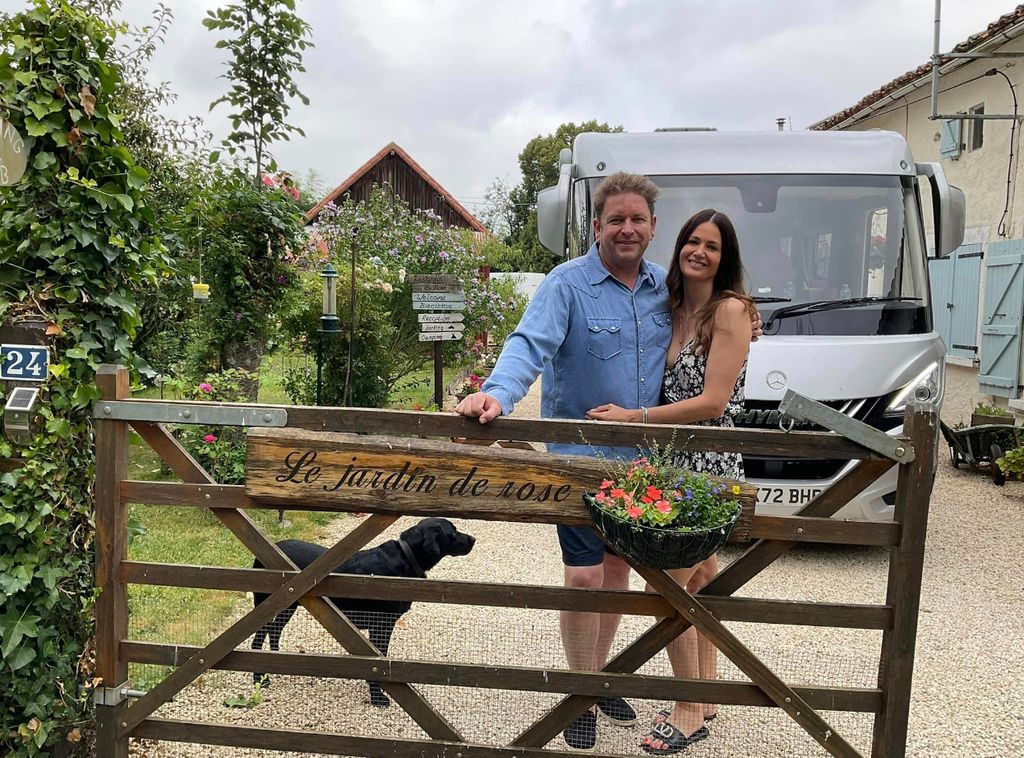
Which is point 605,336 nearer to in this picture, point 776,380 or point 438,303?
point 776,380

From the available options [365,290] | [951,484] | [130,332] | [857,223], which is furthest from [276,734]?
[951,484]

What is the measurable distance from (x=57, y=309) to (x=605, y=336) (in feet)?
5.96

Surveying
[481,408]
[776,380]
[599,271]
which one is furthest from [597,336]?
[776,380]

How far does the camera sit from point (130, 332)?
9.29 ft

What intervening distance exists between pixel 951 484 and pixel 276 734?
761cm

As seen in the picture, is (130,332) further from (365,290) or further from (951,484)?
(951,484)

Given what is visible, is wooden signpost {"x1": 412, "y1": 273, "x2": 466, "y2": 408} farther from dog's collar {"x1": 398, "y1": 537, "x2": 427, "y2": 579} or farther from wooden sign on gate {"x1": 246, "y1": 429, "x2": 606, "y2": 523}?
wooden sign on gate {"x1": 246, "y1": 429, "x2": 606, "y2": 523}

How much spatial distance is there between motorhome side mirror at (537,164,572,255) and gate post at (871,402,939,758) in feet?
12.9

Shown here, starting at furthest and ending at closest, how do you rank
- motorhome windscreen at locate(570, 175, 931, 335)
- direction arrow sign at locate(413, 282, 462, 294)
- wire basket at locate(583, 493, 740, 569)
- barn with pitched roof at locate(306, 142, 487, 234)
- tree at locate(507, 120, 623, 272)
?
tree at locate(507, 120, 623, 272) < barn with pitched roof at locate(306, 142, 487, 234) < direction arrow sign at locate(413, 282, 462, 294) < motorhome windscreen at locate(570, 175, 931, 335) < wire basket at locate(583, 493, 740, 569)

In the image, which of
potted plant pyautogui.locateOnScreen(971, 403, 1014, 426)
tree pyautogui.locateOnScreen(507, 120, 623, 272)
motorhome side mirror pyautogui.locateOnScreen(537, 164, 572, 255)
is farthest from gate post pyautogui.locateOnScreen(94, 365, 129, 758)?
tree pyautogui.locateOnScreen(507, 120, 623, 272)

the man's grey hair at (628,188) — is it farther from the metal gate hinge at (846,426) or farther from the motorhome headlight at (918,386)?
the motorhome headlight at (918,386)

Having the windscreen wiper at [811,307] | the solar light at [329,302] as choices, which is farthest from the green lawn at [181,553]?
the windscreen wiper at [811,307]

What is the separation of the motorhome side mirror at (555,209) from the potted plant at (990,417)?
18.7 ft

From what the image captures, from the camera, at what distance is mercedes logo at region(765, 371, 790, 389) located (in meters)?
5.14
